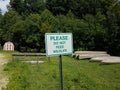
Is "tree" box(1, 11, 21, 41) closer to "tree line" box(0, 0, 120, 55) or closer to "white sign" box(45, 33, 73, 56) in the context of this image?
"tree line" box(0, 0, 120, 55)

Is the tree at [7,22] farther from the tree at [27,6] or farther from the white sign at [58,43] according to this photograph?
the white sign at [58,43]

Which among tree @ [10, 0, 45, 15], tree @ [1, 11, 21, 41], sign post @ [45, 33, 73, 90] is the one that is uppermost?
tree @ [10, 0, 45, 15]

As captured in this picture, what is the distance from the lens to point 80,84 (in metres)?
10.3

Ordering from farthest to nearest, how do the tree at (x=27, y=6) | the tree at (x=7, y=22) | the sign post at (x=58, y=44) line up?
the tree at (x=27, y=6)
the tree at (x=7, y=22)
the sign post at (x=58, y=44)

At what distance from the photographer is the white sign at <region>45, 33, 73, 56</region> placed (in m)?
5.00

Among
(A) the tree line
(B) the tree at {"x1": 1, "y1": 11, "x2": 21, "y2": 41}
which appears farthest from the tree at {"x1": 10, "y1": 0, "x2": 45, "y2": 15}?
(A) the tree line

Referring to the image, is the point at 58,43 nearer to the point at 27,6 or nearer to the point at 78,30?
the point at 78,30

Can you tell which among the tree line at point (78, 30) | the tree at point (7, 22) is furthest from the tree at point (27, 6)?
the tree line at point (78, 30)

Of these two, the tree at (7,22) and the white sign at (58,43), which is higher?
the tree at (7,22)

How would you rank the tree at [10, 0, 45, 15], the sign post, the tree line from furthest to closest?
the tree at [10, 0, 45, 15], the tree line, the sign post

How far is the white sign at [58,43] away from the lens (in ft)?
16.4

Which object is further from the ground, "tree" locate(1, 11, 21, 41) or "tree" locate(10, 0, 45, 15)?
"tree" locate(10, 0, 45, 15)

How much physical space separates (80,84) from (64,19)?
85.7 ft

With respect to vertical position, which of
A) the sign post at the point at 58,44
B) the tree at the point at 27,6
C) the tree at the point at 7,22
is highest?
the tree at the point at 27,6
